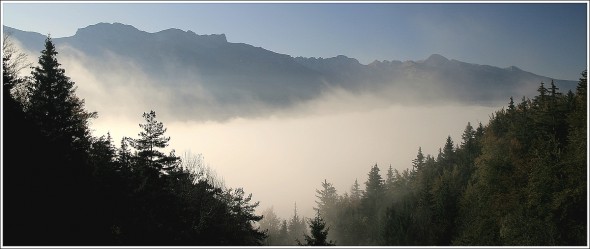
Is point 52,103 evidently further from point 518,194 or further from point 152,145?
point 518,194

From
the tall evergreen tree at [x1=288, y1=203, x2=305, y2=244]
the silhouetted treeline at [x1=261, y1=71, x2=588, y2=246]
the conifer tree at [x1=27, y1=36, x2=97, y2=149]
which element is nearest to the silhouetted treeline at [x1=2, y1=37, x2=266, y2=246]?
the conifer tree at [x1=27, y1=36, x2=97, y2=149]

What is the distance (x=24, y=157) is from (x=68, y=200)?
3512 mm

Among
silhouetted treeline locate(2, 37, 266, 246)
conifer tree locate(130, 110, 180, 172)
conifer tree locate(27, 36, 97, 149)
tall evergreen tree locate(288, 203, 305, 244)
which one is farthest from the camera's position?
tall evergreen tree locate(288, 203, 305, 244)

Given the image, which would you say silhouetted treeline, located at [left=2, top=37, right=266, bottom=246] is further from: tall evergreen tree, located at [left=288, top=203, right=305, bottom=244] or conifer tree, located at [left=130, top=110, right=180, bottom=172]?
tall evergreen tree, located at [left=288, top=203, right=305, bottom=244]

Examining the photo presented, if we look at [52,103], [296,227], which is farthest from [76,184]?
[296,227]

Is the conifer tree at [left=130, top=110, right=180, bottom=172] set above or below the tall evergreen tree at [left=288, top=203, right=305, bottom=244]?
above

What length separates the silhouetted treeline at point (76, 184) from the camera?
64.2 ft

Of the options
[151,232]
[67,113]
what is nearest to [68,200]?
[151,232]

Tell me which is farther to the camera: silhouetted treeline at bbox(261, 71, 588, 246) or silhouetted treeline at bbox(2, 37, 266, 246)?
silhouetted treeline at bbox(261, 71, 588, 246)

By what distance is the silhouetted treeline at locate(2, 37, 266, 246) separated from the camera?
64.2 feet

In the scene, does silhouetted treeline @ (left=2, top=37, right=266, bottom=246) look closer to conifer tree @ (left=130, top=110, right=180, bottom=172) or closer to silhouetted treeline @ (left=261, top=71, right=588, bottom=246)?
conifer tree @ (left=130, top=110, right=180, bottom=172)

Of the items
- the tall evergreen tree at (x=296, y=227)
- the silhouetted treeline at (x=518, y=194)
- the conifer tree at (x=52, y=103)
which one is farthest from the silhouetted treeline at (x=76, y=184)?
the tall evergreen tree at (x=296, y=227)

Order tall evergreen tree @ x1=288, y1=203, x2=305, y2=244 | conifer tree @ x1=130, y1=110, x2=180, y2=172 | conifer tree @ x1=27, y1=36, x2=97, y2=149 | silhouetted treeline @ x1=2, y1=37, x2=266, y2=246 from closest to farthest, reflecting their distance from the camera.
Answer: silhouetted treeline @ x1=2, y1=37, x2=266, y2=246
conifer tree @ x1=27, y1=36, x2=97, y2=149
conifer tree @ x1=130, y1=110, x2=180, y2=172
tall evergreen tree @ x1=288, y1=203, x2=305, y2=244

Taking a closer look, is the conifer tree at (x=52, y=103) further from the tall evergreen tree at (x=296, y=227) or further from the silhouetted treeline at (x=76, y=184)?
the tall evergreen tree at (x=296, y=227)
